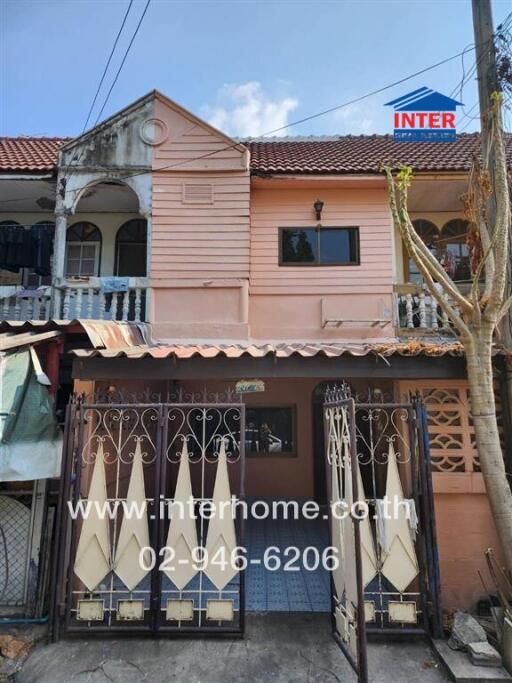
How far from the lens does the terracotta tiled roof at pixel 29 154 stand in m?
7.47

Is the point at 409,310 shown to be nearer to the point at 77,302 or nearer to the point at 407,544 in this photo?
the point at 407,544

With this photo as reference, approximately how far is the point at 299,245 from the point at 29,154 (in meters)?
6.35

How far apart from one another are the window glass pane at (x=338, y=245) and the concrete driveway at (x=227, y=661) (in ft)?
19.8

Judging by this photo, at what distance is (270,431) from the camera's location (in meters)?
9.16

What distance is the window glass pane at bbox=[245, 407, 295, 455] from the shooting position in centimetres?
906

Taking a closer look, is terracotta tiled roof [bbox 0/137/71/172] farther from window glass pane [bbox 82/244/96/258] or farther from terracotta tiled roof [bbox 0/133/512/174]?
window glass pane [bbox 82/244/96/258]

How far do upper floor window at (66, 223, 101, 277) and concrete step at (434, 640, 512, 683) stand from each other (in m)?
8.66

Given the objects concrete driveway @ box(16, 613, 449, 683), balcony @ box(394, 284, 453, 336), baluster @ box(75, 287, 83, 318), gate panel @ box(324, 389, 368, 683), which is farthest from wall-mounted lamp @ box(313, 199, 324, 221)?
concrete driveway @ box(16, 613, 449, 683)

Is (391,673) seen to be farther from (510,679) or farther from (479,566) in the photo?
(479,566)

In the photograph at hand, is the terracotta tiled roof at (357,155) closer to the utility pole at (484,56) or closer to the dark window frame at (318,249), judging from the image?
the dark window frame at (318,249)

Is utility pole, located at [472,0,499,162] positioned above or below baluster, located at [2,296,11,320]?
above

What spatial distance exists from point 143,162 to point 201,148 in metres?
1.16

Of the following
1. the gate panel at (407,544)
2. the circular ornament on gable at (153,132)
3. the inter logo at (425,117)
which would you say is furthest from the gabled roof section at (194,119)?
the gate panel at (407,544)

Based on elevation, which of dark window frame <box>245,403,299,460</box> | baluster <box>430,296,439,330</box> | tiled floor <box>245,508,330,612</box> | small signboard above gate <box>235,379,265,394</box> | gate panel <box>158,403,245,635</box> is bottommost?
tiled floor <box>245,508,330,612</box>
